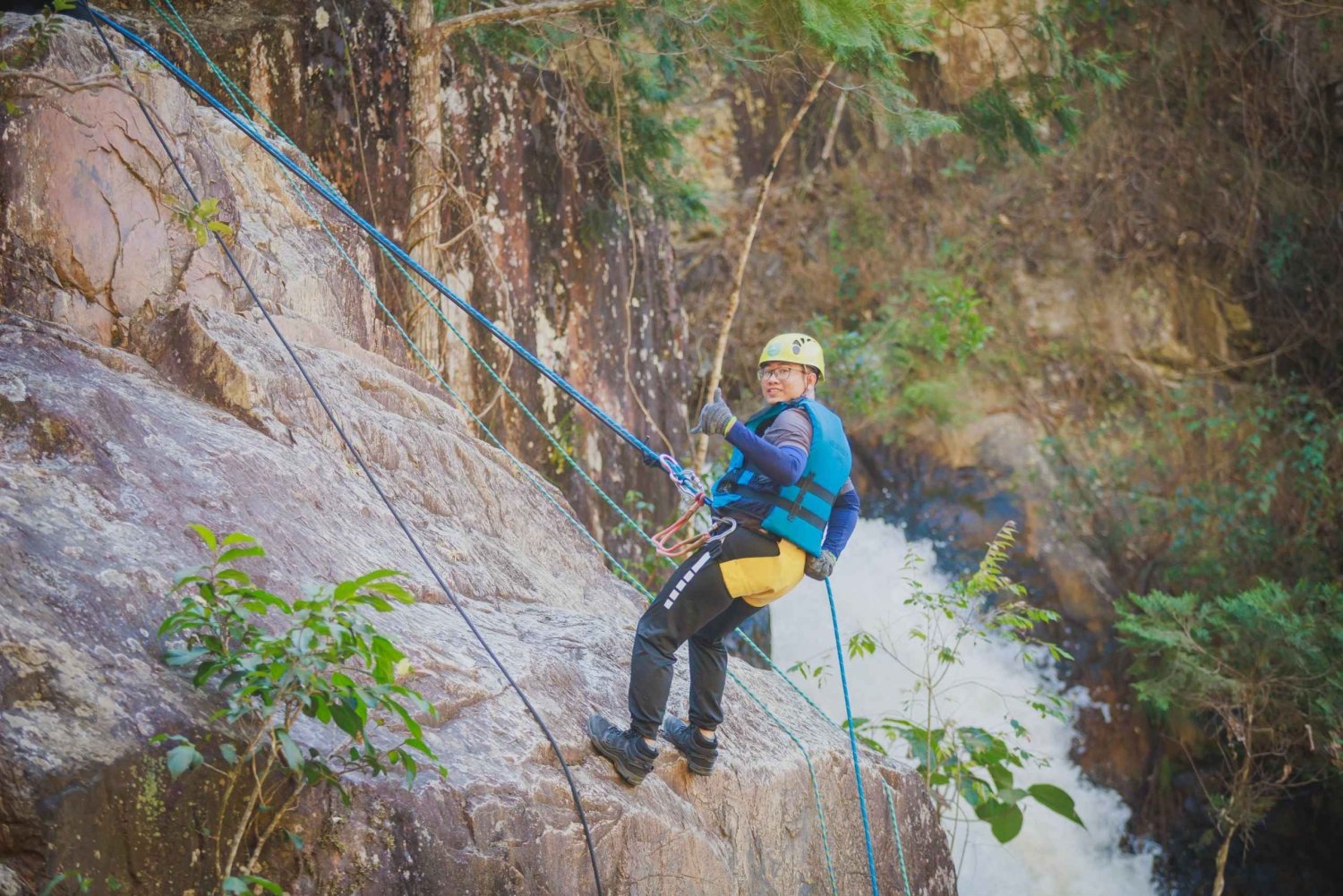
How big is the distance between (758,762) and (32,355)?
283cm

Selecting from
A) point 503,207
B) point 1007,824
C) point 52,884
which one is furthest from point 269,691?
point 1007,824

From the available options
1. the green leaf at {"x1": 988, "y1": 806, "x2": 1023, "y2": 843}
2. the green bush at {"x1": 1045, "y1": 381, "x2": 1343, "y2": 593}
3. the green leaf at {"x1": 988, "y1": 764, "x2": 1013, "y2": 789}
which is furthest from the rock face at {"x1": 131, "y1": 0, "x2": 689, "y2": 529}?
the green bush at {"x1": 1045, "y1": 381, "x2": 1343, "y2": 593}

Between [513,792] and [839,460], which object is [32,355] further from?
[839,460]

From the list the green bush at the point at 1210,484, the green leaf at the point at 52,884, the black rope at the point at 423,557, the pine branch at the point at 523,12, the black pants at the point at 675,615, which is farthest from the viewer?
the green bush at the point at 1210,484

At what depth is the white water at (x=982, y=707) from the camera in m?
10.2

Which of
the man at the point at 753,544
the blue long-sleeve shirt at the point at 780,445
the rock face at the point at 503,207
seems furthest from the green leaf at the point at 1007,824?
the man at the point at 753,544

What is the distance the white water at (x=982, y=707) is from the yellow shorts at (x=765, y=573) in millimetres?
6268

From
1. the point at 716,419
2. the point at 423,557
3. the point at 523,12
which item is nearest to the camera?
the point at 716,419

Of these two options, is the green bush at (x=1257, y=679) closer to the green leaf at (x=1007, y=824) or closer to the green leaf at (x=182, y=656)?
the green leaf at (x=1007, y=824)

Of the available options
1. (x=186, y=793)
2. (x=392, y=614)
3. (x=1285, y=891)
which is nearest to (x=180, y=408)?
(x=392, y=614)

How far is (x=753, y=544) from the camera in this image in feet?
12.7

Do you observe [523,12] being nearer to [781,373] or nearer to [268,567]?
[781,373]

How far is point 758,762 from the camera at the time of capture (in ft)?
14.9

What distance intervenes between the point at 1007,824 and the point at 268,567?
662cm
